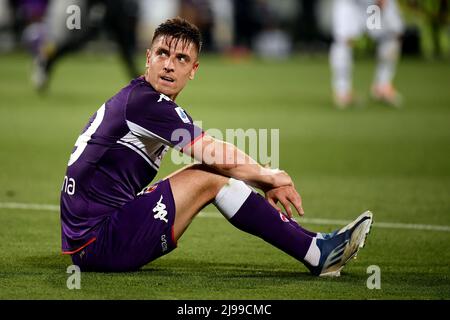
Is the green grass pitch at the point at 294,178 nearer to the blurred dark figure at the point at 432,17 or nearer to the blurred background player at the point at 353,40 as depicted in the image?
the blurred background player at the point at 353,40

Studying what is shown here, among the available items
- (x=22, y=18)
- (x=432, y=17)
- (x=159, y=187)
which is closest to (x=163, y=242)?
(x=159, y=187)

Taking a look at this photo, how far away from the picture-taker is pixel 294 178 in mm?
9344

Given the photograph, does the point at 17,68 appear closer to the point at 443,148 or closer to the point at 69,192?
the point at 443,148

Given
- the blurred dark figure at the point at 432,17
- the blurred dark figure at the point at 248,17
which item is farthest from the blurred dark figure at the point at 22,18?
the blurred dark figure at the point at 432,17

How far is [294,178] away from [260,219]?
439cm

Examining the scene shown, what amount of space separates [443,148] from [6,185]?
18.3 ft

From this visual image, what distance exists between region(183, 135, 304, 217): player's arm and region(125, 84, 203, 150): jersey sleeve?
0.07 meters

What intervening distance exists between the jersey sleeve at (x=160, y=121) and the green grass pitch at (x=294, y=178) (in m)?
0.75

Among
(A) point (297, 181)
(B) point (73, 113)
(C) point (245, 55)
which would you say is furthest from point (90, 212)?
(C) point (245, 55)

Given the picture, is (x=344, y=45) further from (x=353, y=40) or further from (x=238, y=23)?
(x=238, y=23)

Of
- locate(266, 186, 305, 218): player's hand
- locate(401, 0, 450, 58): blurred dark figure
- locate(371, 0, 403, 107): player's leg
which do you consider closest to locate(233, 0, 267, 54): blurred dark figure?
locate(371, 0, 403, 107): player's leg

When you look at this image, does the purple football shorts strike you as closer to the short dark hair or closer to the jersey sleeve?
the jersey sleeve

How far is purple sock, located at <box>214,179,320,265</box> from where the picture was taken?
195 inches

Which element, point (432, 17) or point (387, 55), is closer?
point (432, 17)
